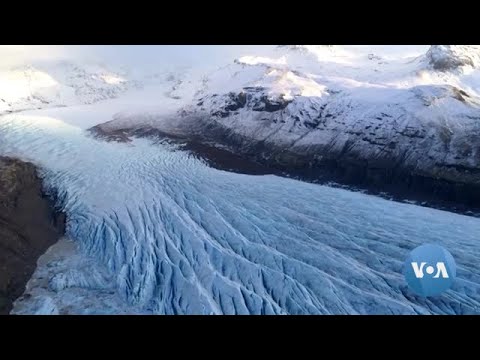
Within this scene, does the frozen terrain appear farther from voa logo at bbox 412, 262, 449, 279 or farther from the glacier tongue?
voa logo at bbox 412, 262, 449, 279

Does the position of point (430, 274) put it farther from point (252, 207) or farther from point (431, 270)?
point (252, 207)

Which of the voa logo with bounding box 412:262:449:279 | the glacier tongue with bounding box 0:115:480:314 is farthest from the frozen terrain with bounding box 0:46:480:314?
the voa logo with bounding box 412:262:449:279

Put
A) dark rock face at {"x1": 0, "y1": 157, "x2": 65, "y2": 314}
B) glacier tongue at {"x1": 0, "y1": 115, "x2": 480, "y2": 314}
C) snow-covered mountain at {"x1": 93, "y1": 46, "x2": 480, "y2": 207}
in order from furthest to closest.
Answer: snow-covered mountain at {"x1": 93, "y1": 46, "x2": 480, "y2": 207}, dark rock face at {"x1": 0, "y1": 157, "x2": 65, "y2": 314}, glacier tongue at {"x1": 0, "y1": 115, "x2": 480, "y2": 314}

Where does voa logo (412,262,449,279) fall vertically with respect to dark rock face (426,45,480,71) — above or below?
below

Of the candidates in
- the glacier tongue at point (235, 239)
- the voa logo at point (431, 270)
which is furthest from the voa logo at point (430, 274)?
the glacier tongue at point (235, 239)

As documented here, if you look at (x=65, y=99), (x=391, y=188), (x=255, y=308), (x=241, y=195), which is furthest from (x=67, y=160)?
(x=65, y=99)

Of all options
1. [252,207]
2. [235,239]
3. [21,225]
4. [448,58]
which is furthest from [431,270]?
[448,58]
